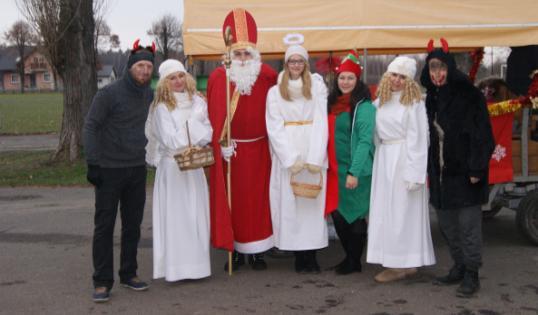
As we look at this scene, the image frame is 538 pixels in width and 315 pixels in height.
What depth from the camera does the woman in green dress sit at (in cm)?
557

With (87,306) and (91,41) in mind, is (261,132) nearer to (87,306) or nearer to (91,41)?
(87,306)

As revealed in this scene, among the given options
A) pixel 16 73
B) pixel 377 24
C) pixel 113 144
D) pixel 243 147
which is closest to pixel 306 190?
pixel 243 147

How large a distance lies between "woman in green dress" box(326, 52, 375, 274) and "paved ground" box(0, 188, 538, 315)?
49 cm

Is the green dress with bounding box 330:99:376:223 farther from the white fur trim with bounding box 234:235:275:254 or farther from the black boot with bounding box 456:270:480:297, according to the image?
the black boot with bounding box 456:270:480:297

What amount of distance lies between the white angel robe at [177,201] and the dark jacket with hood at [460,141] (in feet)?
6.53

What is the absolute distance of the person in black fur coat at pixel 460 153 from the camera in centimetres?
504

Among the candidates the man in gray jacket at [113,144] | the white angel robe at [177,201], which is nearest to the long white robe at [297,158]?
the white angel robe at [177,201]

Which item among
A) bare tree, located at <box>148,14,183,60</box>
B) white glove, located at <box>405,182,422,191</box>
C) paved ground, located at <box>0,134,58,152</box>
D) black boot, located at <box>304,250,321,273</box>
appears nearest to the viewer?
white glove, located at <box>405,182,422,191</box>

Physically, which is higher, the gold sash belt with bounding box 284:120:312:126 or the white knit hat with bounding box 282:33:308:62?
the white knit hat with bounding box 282:33:308:62

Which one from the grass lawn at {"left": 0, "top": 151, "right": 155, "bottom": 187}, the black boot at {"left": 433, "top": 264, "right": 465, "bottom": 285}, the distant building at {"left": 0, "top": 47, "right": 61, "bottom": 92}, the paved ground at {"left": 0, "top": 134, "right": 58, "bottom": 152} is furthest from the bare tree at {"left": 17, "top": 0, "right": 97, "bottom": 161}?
the distant building at {"left": 0, "top": 47, "right": 61, "bottom": 92}

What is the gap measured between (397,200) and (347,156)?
0.60 m

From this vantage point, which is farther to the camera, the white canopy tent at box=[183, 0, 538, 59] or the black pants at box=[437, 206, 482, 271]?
the white canopy tent at box=[183, 0, 538, 59]

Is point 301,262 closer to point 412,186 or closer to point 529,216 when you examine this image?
point 412,186

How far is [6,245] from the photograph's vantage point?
7.15 m
